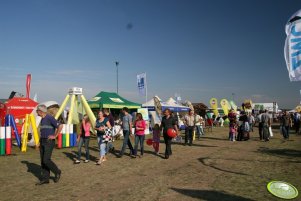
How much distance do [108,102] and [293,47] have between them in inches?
574

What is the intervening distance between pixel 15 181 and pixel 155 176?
11.9ft

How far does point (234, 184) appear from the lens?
6.36 m

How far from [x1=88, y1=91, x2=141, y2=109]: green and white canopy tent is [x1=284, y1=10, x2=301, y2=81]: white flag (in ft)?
46.2

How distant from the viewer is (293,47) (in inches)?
308

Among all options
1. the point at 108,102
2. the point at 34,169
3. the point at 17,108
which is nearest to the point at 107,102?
the point at 108,102

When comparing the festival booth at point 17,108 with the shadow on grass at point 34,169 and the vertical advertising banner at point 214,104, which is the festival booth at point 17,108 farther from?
the vertical advertising banner at point 214,104

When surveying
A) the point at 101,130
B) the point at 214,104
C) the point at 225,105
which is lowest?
the point at 101,130

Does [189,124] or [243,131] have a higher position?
[189,124]

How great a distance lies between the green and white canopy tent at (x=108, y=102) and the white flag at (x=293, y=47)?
14.1 meters

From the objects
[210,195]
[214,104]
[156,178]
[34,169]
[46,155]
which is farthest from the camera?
[214,104]

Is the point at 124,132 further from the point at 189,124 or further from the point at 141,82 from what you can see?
the point at 141,82

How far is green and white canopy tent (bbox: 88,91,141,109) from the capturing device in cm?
1994

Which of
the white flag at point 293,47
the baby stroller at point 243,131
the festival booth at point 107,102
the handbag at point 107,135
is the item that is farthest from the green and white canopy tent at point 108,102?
the white flag at point 293,47

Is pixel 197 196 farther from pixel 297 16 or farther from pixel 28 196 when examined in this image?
pixel 297 16
